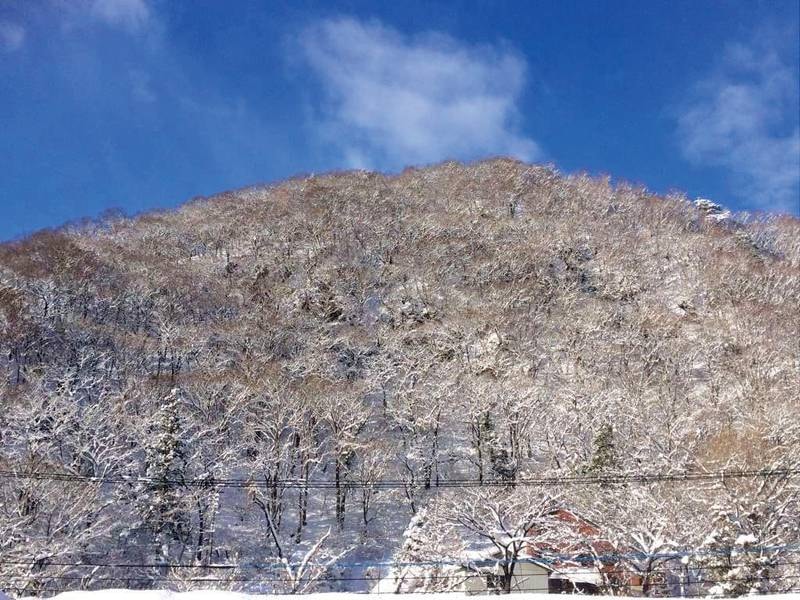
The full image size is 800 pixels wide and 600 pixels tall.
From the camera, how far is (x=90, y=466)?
105 ft

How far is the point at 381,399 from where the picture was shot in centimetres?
4644

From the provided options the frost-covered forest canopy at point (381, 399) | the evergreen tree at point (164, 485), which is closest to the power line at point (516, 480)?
the frost-covered forest canopy at point (381, 399)

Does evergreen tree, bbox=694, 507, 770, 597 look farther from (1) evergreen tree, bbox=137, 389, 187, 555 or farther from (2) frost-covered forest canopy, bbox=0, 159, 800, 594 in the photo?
(1) evergreen tree, bbox=137, 389, 187, 555

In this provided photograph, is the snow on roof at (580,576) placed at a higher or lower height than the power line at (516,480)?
lower

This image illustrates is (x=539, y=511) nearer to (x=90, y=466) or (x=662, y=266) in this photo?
(x=90, y=466)

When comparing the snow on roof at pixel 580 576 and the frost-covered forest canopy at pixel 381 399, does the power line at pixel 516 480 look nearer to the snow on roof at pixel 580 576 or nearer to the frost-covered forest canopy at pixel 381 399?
the frost-covered forest canopy at pixel 381 399

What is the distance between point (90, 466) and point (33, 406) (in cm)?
428

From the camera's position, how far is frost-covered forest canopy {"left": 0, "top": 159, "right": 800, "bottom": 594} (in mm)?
23688

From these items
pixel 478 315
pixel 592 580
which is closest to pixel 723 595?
pixel 592 580

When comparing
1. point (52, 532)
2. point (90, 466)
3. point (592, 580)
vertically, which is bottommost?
point (592, 580)

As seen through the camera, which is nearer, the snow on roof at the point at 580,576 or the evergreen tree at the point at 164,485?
the snow on roof at the point at 580,576

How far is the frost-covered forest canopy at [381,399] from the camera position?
2369 centimetres

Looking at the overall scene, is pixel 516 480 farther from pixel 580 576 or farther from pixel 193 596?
pixel 193 596

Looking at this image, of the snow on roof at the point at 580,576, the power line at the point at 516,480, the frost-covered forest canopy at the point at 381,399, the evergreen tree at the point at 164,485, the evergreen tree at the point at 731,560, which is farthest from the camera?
the evergreen tree at the point at 164,485
